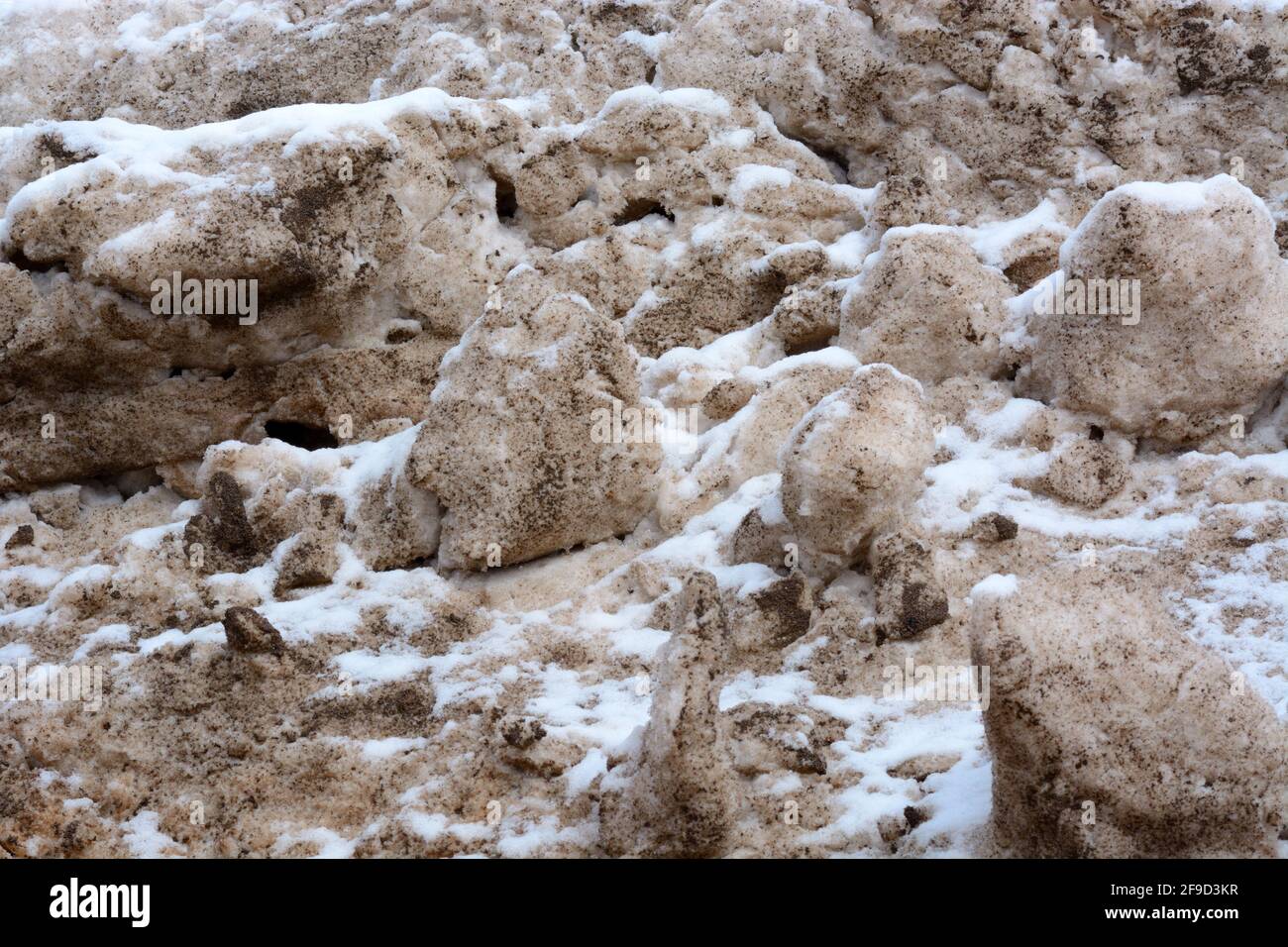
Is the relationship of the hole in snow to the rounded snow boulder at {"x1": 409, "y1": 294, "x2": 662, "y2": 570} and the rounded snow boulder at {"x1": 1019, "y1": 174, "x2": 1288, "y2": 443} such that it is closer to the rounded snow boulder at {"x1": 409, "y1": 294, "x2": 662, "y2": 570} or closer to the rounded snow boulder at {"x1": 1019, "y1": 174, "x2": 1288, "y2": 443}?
the rounded snow boulder at {"x1": 409, "y1": 294, "x2": 662, "y2": 570}

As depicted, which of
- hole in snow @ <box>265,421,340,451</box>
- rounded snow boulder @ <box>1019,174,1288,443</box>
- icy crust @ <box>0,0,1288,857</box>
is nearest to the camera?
icy crust @ <box>0,0,1288,857</box>

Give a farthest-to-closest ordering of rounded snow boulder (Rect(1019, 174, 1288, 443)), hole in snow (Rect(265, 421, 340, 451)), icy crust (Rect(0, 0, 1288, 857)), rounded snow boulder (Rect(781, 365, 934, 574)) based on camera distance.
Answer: hole in snow (Rect(265, 421, 340, 451))
rounded snow boulder (Rect(1019, 174, 1288, 443))
rounded snow boulder (Rect(781, 365, 934, 574))
icy crust (Rect(0, 0, 1288, 857))

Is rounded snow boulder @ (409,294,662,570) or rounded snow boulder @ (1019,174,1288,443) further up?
rounded snow boulder @ (1019,174,1288,443)

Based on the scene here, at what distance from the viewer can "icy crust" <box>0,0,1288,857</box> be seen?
18.4 ft

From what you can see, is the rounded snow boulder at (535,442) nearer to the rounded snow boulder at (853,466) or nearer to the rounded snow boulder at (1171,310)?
the rounded snow boulder at (853,466)

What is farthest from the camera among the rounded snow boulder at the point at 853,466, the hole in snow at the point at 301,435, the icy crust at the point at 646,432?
the hole in snow at the point at 301,435

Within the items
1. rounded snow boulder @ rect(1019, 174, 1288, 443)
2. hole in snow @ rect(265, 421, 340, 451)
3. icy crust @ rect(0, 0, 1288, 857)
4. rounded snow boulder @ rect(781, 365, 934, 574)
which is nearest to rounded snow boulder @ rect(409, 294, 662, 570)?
icy crust @ rect(0, 0, 1288, 857)

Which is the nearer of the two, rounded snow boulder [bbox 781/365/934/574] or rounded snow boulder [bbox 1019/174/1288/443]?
rounded snow boulder [bbox 781/365/934/574]

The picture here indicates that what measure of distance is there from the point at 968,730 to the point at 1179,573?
139 centimetres

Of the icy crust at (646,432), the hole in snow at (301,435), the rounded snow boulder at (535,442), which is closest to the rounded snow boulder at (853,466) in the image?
the icy crust at (646,432)

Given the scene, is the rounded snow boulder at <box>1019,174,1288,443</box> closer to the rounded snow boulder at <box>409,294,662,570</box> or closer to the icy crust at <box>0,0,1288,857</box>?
the icy crust at <box>0,0,1288,857</box>

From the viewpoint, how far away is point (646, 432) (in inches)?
299

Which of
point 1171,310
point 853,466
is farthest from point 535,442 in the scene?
point 1171,310

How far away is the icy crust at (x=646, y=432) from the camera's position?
559 centimetres
